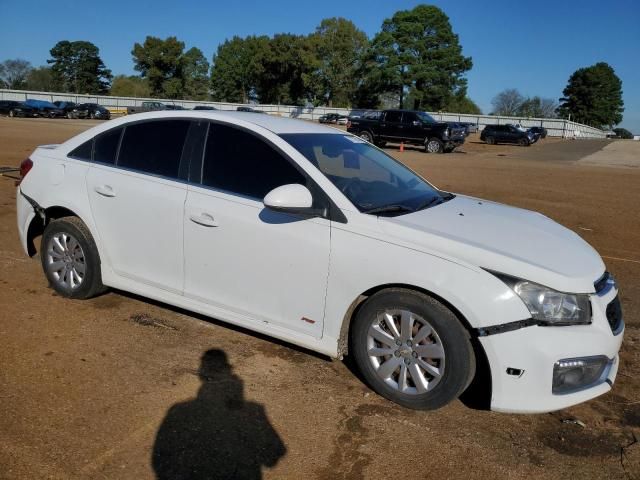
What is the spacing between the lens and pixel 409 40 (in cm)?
7400

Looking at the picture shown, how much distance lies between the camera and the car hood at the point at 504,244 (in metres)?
3.11

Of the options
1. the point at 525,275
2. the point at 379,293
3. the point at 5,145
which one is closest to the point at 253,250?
the point at 379,293

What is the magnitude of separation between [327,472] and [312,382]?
3.02 feet

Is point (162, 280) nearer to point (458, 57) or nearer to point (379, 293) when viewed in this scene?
point (379, 293)

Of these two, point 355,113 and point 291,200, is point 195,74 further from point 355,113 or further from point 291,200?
point 291,200

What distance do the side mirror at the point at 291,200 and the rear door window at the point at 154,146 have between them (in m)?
1.09

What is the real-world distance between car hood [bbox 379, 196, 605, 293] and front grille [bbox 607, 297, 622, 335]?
0.20 m

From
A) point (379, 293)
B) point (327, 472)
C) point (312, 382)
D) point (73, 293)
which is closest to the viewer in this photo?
point (327, 472)

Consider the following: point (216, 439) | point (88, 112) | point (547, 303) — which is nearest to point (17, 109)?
point (88, 112)

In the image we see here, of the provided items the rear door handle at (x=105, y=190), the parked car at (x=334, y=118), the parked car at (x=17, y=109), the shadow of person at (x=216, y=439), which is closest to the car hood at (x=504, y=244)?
the shadow of person at (x=216, y=439)

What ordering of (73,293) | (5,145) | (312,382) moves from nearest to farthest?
(312,382) < (73,293) < (5,145)

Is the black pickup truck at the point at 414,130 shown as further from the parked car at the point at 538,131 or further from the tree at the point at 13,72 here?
the tree at the point at 13,72

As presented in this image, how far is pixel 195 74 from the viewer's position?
89.1 metres

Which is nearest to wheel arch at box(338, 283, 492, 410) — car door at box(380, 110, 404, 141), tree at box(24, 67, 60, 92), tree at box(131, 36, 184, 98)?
car door at box(380, 110, 404, 141)
